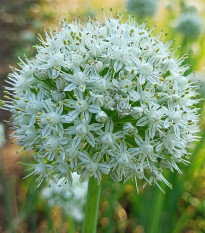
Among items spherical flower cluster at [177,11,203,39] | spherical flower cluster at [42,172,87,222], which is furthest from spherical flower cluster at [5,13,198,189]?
spherical flower cluster at [177,11,203,39]

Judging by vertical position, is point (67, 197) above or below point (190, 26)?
below

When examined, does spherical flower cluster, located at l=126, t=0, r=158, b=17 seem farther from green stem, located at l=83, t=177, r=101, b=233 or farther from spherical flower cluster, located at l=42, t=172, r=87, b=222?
green stem, located at l=83, t=177, r=101, b=233

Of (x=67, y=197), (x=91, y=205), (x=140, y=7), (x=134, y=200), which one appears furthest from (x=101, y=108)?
(x=140, y=7)

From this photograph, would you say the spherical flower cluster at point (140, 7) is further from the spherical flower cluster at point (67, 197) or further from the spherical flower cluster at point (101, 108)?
the spherical flower cluster at point (101, 108)

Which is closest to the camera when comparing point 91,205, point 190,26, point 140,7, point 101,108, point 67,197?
point 101,108

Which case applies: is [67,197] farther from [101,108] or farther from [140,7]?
[140,7]
